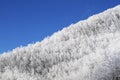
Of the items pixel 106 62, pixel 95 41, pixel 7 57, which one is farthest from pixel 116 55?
pixel 7 57

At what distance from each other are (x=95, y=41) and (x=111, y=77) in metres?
59.0

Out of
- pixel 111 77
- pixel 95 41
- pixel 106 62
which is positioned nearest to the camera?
pixel 111 77

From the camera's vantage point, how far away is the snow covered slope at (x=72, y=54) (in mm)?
111000

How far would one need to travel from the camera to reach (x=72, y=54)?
142 metres

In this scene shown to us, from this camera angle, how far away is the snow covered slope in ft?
364

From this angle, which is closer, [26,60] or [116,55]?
[116,55]

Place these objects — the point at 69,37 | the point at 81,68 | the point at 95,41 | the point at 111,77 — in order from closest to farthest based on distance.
A: the point at 111,77, the point at 81,68, the point at 95,41, the point at 69,37

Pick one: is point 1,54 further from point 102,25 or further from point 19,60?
point 102,25

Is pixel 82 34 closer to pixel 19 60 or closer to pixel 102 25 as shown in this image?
pixel 102 25

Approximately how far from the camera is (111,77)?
8519cm

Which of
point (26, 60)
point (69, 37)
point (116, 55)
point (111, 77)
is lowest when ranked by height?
point (111, 77)

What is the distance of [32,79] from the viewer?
4779 inches

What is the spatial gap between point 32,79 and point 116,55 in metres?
34.3

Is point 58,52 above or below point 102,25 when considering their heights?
below
